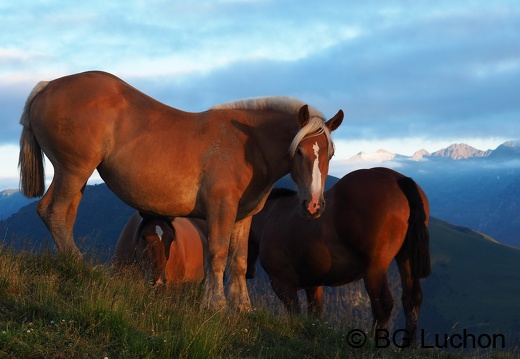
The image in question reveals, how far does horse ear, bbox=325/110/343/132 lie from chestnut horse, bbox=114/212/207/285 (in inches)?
147

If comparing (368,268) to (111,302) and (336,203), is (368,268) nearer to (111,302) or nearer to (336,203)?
(336,203)

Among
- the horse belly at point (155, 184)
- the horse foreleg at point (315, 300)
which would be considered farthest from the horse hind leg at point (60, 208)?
the horse foreleg at point (315, 300)

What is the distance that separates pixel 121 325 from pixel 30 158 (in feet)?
14.5

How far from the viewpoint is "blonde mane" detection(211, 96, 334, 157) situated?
930 cm

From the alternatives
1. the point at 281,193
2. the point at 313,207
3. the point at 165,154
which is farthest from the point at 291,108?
the point at 281,193

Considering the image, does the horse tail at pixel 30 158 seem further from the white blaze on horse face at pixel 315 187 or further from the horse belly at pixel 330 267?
the horse belly at pixel 330 267

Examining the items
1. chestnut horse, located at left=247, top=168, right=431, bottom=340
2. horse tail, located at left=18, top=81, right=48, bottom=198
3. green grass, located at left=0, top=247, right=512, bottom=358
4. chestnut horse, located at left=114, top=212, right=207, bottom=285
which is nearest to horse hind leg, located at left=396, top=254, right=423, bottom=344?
chestnut horse, located at left=247, top=168, right=431, bottom=340

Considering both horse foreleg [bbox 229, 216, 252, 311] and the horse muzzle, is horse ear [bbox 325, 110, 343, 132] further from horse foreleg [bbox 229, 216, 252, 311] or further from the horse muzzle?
horse foreleg [bbox 229, 216, 252, 311]

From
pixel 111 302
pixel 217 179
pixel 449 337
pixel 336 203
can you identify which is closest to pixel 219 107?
pixel 217 179

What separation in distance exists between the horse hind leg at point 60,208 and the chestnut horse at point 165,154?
0.02 m

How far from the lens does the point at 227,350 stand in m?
7.41

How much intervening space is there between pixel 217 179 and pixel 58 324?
11.3 ft

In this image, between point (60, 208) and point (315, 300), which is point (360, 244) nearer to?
point (315, 300)

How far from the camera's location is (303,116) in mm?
9445
